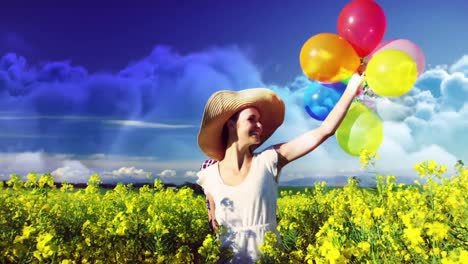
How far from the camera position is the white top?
9.30 ft

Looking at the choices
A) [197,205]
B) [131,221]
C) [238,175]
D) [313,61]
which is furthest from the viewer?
[197,205]

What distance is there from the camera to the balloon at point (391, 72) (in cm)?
309

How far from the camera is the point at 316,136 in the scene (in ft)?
9.38

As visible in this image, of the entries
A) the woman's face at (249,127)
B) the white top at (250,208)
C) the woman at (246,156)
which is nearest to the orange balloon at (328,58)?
the woman at (246,156)

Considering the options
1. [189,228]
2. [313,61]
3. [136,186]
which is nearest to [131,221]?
[189,228]

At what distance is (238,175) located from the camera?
3.03 m

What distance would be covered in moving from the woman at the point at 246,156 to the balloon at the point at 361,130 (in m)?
0.39

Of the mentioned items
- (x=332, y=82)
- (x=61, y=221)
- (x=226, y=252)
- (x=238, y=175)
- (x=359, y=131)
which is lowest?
(x=226, y=252)

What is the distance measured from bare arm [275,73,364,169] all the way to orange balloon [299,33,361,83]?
306 mm

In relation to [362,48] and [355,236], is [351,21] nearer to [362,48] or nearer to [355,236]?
[362,48]

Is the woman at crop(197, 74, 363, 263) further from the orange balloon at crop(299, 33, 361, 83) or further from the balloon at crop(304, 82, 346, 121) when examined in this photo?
the balloon at crop(304, 82, 346, 121)

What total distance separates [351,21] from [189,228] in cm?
197

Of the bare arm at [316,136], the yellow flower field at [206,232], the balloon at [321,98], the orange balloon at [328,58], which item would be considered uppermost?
the orange balloon at [328,58]

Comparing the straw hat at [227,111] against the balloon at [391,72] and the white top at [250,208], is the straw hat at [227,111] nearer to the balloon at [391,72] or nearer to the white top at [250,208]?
the white top at [250,208]
